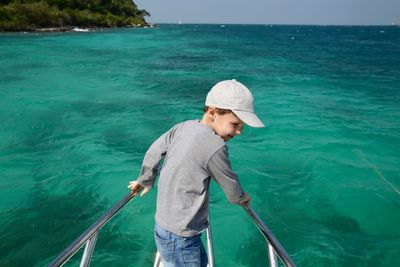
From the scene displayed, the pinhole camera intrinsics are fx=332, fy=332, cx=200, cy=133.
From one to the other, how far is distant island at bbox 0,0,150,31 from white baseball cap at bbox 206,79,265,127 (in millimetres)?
63692

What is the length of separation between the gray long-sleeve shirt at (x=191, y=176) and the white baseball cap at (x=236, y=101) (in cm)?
17

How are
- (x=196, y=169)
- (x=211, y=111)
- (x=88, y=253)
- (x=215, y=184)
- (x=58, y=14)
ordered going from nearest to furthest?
(x=196, y=169) → (x=211, y=111) → (x=88, y=253) → (x=215, y=184) → (x=58, y=14)

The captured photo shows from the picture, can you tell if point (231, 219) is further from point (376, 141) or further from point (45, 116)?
point (45, 116)

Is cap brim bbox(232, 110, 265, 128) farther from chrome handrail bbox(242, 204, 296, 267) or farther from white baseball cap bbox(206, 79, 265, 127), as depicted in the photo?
chrome handrail bbox(242, 204, 296, 267)

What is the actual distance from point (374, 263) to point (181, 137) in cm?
489

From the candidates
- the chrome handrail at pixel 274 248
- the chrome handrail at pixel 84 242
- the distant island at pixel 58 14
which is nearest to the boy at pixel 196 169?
the chrome handrail at pixel 274 248

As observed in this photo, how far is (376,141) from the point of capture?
34.3 ft

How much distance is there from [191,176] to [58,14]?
3159 inches

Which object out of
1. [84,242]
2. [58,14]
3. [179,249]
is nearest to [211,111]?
[179,249]

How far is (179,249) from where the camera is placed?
207 cm

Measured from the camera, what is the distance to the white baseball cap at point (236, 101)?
6.22ft

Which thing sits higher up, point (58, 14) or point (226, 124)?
point (58, 14)

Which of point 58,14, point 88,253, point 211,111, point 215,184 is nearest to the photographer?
point 211,111

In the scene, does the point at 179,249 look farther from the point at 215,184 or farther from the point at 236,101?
the point at 215,184
